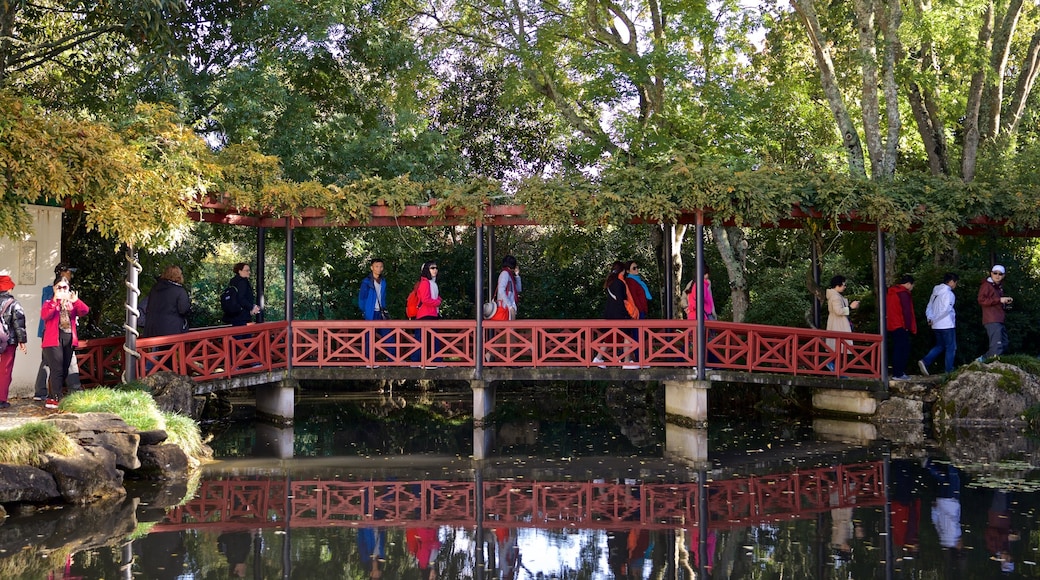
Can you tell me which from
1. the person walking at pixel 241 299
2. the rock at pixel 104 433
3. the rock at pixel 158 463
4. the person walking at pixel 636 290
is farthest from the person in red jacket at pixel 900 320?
the rock at pixel 104 433

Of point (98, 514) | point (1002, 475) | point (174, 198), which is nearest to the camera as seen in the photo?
point (98, 514)

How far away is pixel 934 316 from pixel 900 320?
55 centimetres

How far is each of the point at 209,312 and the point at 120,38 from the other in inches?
274

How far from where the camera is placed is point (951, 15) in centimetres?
1966

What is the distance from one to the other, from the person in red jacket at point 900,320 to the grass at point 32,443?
12.6m

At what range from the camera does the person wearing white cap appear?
57.3 feet

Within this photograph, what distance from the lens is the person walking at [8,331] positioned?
13531 mm

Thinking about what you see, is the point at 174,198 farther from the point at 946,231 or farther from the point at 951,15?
the point at 951,15

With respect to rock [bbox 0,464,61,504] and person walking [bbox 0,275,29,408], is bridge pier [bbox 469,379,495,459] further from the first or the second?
rock [bbox 0,464,61,504]

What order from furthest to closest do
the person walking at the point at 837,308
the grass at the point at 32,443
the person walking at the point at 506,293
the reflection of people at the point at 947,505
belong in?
the person walking at the point at 837,308 → the person walking at the point at 506,293 → the grass at the point at 32,443 → the reflection of people at the point at 947,505

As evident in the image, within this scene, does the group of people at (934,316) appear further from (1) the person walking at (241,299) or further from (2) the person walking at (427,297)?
(1) the person walking at (241,299)

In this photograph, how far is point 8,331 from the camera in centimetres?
1357

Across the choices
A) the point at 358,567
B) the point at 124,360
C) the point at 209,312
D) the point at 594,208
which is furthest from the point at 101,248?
the point at 358,567

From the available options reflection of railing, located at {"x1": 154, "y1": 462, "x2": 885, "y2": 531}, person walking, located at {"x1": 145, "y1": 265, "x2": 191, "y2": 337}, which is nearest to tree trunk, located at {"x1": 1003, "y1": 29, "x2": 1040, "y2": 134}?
reflection of railing, located at {"x1": 154, "y1": 462, "x2": 885, "y2": 531}
